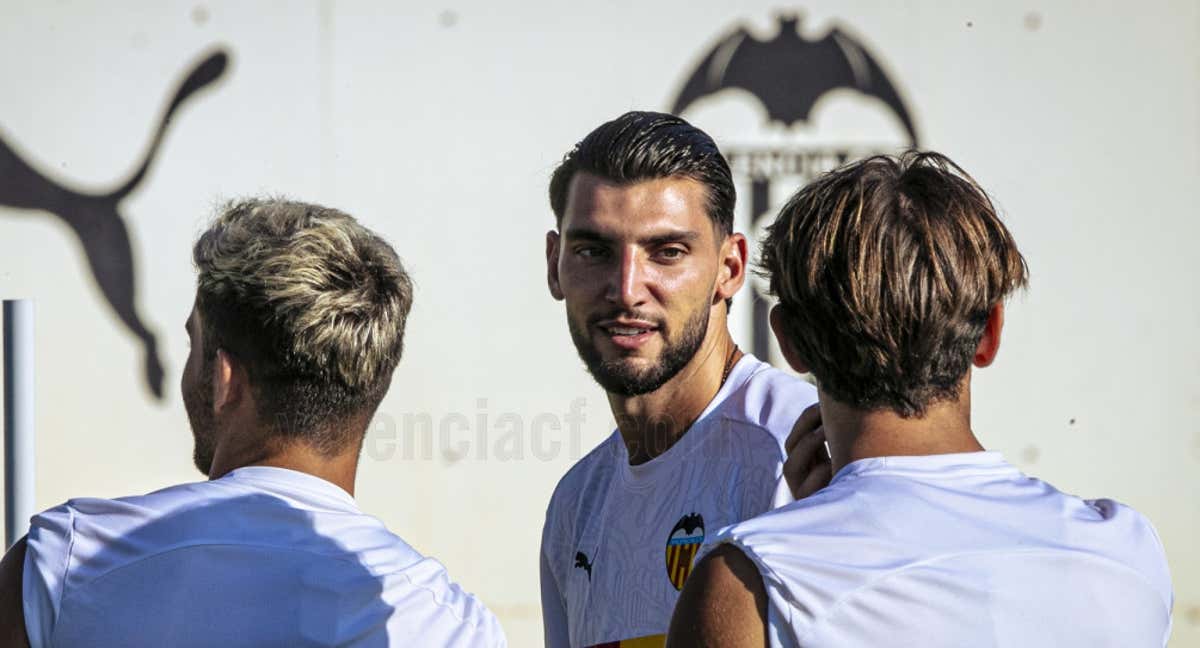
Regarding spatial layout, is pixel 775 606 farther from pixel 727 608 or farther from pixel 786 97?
pixel 786 97

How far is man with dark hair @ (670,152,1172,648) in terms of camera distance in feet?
3.39

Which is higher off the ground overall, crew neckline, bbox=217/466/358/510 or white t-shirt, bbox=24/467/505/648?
crew neckline, bbox=217/466/358/510

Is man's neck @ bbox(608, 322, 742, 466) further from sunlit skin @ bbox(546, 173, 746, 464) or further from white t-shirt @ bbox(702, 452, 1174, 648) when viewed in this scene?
white t-shirt @ bbox(702, 452, 1174, 648)

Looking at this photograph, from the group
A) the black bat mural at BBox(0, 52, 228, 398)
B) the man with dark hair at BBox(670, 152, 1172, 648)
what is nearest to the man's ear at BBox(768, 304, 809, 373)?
the man with dark hair at BBox(670, 152, 1172, 648)

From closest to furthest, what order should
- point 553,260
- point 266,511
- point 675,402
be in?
1. point 266,511
2. point 675,402
3. point 553,260

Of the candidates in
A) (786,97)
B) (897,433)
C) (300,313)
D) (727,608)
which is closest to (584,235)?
(300,313)

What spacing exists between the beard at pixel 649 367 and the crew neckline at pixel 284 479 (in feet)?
2.57

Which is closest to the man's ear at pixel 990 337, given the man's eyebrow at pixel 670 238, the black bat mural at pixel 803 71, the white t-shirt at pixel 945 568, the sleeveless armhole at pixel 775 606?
the white t-shirt at pixel 945 568

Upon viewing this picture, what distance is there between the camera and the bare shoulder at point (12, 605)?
1172 millimetres

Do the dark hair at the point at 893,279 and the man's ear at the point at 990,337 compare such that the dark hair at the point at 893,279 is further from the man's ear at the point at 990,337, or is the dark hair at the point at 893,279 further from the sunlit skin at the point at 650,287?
the sunlit skin at the point at 650,287

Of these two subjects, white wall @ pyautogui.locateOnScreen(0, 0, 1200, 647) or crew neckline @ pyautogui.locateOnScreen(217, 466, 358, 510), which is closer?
crew neckline @ pyautogui.locateOnScreen(217, 466, 358, 510)

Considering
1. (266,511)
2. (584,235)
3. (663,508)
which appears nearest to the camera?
(266,511)

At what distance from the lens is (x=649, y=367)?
2.06m

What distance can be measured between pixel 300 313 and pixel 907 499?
0.70 meters
